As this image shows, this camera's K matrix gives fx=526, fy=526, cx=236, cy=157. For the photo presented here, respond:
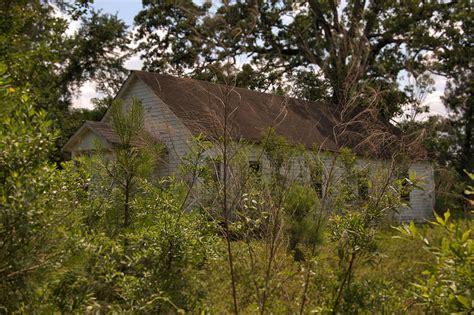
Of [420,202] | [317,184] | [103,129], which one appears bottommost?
[420,202]

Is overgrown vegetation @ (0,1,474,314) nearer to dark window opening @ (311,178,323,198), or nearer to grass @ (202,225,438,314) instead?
grass @ (202,225,438,314)

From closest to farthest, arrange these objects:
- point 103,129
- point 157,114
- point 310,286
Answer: point 310,286 < point 103,129 < point 157,114

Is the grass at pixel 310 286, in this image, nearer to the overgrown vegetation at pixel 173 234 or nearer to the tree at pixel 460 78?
the overgrown vegetation at pixel 173 234

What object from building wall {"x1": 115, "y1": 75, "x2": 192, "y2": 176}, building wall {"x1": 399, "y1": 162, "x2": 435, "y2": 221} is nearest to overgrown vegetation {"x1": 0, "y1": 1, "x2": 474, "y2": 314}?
building wall {"x1": 115, "y1": 75, "x2": 192, "y2": 176}

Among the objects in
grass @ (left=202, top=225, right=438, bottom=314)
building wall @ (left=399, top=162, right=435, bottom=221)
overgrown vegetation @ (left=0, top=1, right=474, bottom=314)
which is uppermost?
overgrown vegetation @ (left=0, top=1, right=474, bottom=314)

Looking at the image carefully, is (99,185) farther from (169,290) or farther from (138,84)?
(138,84)

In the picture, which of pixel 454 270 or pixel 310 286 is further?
pixel 310 286

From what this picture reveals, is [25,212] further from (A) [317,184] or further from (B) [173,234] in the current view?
(A) [317,184]

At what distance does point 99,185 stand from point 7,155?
3036 millimetres

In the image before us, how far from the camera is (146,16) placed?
29422mm

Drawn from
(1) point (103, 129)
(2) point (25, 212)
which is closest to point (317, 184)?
(1) point (103, 129)

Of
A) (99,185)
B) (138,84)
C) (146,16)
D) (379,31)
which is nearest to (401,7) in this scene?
(379,31)

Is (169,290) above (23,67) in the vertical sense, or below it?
below

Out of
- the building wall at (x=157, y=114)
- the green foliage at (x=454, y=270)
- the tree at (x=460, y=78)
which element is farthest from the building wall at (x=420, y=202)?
the green foliage at (x=454, y=270)
